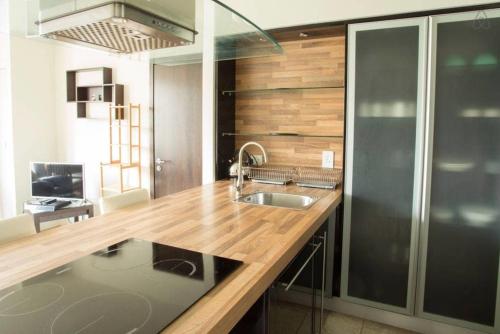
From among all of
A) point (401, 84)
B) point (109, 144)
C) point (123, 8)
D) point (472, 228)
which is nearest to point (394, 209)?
point (472, 228)

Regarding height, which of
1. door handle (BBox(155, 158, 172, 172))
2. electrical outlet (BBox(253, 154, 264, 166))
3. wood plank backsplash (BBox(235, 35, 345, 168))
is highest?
wood plank backsplash (BBox(235, 35, 345, 168))

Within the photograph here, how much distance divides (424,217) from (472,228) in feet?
0.91

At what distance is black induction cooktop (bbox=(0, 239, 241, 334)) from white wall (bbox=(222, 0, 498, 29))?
6.33 ft

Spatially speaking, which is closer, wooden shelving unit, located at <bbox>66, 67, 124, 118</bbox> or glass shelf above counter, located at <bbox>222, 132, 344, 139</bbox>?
glass shelf above counter, located at <bbox>222, 132, 344, 139</bbox>

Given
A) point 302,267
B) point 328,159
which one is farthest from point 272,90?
point 302,267

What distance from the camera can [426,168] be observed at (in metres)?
2.26

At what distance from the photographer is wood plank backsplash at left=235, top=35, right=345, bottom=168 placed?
2.85m

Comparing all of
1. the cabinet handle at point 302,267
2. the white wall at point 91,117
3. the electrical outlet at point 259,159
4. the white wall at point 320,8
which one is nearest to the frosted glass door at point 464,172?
the white wall at point 320,8

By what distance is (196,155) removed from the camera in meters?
3.44

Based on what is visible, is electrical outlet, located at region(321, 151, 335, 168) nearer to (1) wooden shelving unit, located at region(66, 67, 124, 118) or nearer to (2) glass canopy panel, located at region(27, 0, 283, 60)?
(2) glass canopy panel, located at region(27, 0, 283, 60)

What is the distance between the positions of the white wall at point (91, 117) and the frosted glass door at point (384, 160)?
2.59 m

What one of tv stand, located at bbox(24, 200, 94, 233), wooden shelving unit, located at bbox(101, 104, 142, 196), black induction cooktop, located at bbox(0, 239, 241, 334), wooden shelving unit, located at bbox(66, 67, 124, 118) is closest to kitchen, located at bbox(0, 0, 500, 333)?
black induction cooktop, located at bbox(0, 239, 241, 334)

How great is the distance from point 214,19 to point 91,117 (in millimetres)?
3690

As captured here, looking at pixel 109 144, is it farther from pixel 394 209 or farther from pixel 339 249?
pixel 394 209
